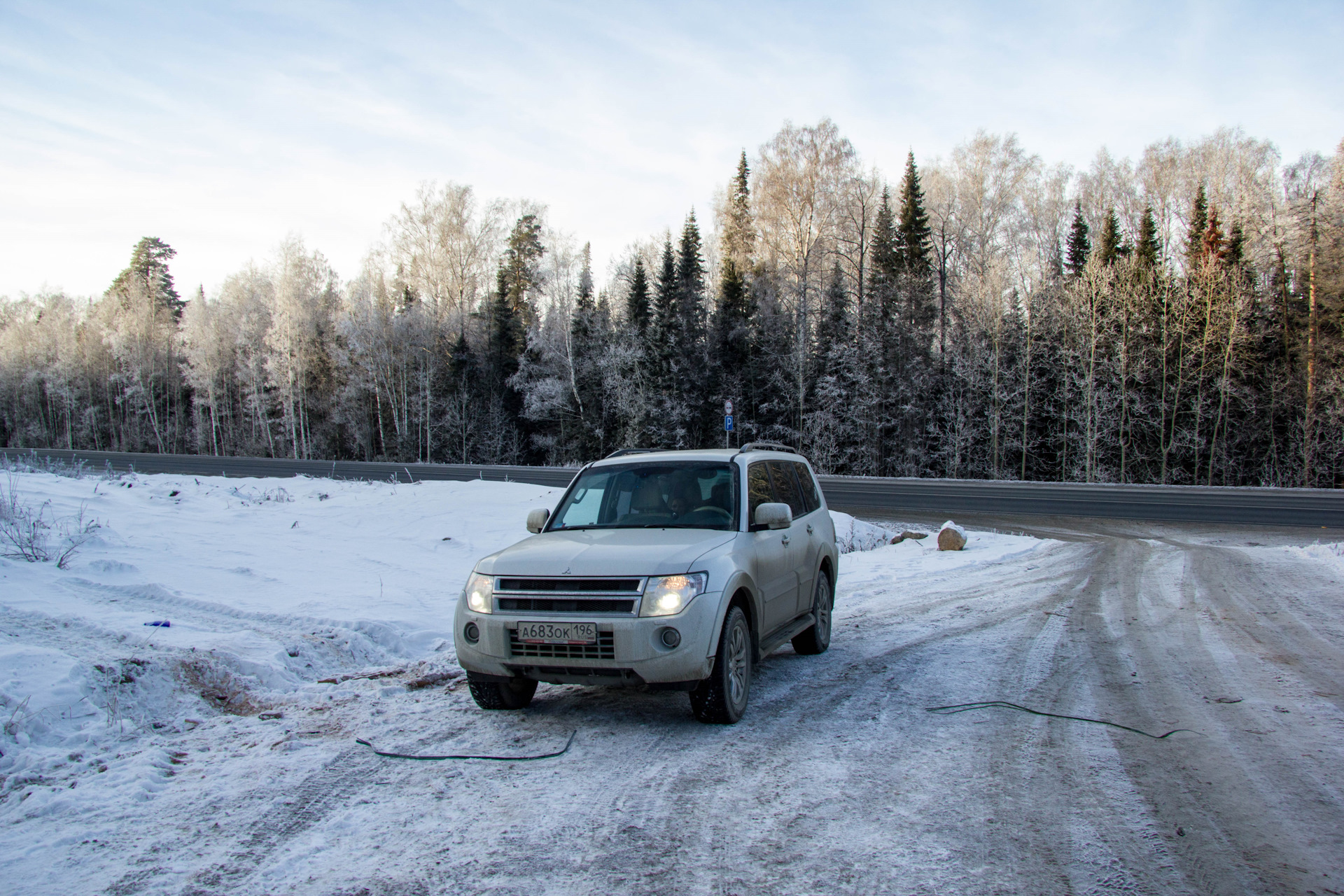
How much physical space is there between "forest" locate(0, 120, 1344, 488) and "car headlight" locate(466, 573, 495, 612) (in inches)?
1339

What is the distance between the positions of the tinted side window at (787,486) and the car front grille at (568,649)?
2.37m

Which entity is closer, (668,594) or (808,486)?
(668,594)

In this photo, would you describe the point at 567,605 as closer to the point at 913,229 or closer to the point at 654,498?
the point at 654,498

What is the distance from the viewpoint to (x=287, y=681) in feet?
19.9

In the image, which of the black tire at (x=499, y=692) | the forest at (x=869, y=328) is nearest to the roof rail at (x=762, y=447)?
the black tire at (x=499, y=692)

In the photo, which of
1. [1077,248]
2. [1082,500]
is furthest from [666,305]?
[1082,500]

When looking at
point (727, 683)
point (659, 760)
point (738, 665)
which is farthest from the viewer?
point (738, 665)

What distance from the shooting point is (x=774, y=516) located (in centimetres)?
564

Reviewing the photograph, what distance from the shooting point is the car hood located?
478 cm

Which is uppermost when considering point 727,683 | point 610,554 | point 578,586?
point 610,554

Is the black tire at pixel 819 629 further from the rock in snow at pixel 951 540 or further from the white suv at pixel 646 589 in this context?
the rock in snow at pixel 951 540

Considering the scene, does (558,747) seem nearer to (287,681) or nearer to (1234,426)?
(287,681)

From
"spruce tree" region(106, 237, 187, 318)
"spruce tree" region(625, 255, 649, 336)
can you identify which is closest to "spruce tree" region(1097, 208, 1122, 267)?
"spruce tree" region(625, 255, 649, 336)

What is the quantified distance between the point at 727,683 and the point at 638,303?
126 ft
